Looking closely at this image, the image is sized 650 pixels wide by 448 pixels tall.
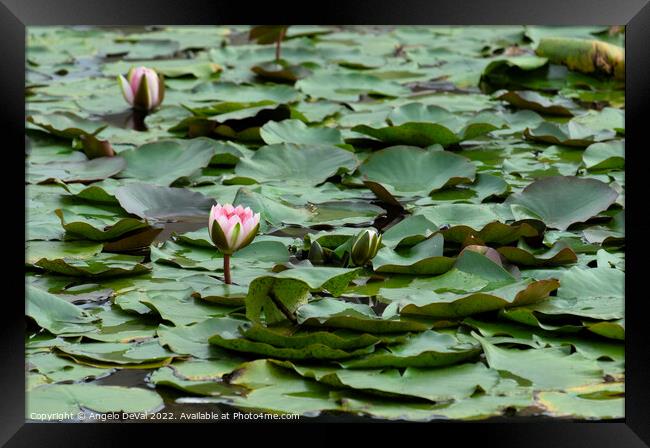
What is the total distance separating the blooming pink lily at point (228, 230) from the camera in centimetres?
232

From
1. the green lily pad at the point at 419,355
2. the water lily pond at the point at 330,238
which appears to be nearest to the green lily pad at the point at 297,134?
the water lily pond at the point at 330,238

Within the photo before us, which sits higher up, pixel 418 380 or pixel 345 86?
pixel 345 86

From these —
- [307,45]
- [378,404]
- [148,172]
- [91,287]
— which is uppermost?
[307,45]

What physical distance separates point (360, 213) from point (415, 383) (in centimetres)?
99

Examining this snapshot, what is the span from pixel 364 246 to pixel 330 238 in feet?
0.57

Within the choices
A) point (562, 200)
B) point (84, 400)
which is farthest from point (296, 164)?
point (84, 400)

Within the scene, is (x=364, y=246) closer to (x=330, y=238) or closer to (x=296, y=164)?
(x=330, y=238)

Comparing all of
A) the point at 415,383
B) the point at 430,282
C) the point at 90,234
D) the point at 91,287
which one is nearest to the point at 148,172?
the point at 90,234

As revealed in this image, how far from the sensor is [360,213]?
285 cm

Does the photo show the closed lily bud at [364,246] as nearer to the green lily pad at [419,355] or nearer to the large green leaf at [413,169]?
the green lily pad at [419,355]

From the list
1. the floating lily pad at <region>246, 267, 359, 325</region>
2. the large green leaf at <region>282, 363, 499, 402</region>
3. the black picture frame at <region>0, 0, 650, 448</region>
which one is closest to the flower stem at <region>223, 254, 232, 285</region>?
the floating lily pad at <region>246, 267, 359, 325</region>

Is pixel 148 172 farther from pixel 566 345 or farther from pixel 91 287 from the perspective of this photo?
pixel 566 345

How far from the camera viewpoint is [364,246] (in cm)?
242

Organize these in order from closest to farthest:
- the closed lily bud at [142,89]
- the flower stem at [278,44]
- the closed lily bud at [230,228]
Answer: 1. the closed lily bud at [230,228]
2. the closed lily bud at [142,89]
3. the flower stem at [278,44]
